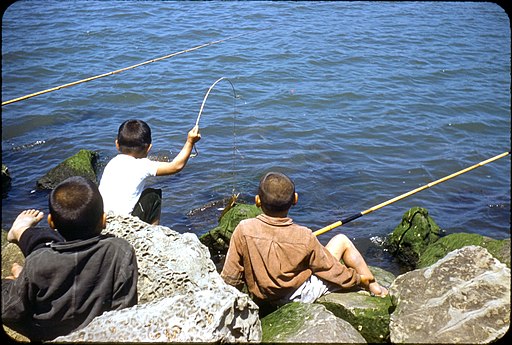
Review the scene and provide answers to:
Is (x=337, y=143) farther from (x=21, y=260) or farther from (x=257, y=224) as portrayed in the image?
(x=21, y=260)

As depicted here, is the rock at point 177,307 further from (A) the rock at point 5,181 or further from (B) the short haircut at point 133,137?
(A) the rock at point 5,181

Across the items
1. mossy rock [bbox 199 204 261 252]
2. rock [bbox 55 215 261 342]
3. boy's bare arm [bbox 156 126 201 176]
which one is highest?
boy's bare arm [bbox 156 126 201 176]

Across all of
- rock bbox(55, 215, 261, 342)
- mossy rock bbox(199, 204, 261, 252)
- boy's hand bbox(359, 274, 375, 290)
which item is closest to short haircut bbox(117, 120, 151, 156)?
rock bbox(55, 215, 261, 342)

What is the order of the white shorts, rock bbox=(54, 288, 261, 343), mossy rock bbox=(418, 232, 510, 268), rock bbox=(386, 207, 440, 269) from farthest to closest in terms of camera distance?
rock bbox=(386, 207, 440, 269), mossy rock bbox=(418, 232, 510, 268), the white shorts, rock bbox=(54, 288, 261, 343)

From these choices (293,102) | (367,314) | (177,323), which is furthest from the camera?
(293,102)

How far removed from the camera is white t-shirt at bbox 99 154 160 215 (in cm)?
465

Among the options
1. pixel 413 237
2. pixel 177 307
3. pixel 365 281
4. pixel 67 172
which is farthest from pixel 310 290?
pixel 67 172

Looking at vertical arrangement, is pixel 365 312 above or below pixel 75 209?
below

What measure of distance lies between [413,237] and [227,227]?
2.19 meters

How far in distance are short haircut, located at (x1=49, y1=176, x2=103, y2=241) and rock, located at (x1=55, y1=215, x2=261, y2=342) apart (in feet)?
1.71

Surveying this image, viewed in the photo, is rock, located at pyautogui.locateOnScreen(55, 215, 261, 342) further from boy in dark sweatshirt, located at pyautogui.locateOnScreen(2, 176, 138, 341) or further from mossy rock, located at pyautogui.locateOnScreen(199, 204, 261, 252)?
mossy rock, located at pyautogui.locateOnScreen(199, 204, 261, 252)

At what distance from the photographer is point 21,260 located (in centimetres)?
407

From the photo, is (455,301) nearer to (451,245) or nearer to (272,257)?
(272,257)

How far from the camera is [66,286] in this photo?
3.12 meters
